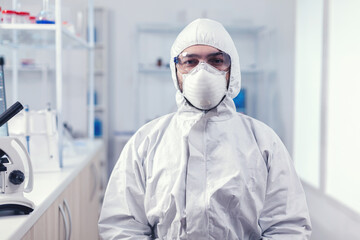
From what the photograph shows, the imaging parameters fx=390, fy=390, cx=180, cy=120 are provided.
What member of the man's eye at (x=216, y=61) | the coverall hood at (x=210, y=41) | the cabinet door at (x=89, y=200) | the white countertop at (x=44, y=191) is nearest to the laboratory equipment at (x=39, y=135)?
the white countertop at (x=44, y=191)

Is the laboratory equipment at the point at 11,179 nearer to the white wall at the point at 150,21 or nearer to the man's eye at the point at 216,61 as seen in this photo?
the man's eye at the point at 216,61

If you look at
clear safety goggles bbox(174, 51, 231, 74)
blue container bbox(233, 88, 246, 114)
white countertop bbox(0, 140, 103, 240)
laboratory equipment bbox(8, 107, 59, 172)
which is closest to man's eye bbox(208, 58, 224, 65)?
clear safety goggles bbox(174, 51, 231, 74)

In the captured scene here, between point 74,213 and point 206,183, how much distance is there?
0.86 m

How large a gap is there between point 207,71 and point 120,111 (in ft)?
8.90

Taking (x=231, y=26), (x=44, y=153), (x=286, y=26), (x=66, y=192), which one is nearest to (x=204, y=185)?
(x=66, y=192)

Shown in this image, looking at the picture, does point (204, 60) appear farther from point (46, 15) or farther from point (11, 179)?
point (46, 15)

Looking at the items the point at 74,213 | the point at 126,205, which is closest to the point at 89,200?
the point at 74,213

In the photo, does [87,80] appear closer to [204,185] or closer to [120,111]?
[120,111]

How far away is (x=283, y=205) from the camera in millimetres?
1170

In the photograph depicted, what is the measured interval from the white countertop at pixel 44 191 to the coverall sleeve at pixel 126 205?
20cm

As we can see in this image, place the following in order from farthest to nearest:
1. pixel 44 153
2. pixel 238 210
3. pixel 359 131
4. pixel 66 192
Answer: pixel 359 131 < pixel 44 153 < pixel 66 192 < pixel 238 210

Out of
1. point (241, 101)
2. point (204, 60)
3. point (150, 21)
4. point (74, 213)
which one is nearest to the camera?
point (204, 60)

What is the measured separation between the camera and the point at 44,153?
169 cm

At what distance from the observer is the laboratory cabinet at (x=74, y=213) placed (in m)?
1.26
